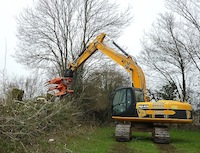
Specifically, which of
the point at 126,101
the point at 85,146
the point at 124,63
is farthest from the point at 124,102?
the point at 85,146

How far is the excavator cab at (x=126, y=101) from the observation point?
43.0 ft

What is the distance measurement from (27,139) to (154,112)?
5.94 metres

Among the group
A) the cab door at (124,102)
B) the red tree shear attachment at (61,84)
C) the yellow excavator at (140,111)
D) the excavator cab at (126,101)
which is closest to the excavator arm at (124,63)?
the yellow excavator at (140,111)

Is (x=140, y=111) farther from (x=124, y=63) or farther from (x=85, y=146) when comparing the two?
(x=85, y=146)

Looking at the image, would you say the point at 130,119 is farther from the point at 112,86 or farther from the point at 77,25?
the point at 77,25

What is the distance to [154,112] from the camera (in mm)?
12555

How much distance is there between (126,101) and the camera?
13.3 metres

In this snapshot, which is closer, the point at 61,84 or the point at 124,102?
the point at 124,102

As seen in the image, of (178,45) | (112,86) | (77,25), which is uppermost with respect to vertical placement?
(77,25)

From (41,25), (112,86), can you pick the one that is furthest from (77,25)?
(112,86)

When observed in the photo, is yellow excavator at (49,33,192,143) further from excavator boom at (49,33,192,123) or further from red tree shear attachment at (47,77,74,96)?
red tree shear attachment at (47,77,74,96)

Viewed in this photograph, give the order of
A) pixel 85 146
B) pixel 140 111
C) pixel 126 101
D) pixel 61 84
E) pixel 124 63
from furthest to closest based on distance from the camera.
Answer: pixel 61 84, pixel 124 63, pixel 126 101, pixel 140 111, pixel 85 146

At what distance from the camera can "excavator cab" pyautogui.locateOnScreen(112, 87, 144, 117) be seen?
516 inches

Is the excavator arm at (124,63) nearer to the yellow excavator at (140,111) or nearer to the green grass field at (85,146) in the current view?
the yellow excavator at (140,111)
